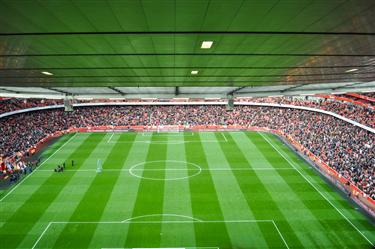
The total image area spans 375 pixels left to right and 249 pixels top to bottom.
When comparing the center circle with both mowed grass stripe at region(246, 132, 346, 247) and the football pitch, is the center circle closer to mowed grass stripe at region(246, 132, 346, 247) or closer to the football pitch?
the football pitch

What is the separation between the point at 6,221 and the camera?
2689 cm

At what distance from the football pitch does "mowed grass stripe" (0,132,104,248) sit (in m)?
0.08

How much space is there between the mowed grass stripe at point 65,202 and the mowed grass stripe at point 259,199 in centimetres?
1520

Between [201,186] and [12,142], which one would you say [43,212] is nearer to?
[201,186]

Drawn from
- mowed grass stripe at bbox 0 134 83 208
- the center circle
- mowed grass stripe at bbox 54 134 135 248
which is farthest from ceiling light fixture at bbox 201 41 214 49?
the center circle

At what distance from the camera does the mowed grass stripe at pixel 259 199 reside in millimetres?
24406

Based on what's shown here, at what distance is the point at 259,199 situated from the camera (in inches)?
1222

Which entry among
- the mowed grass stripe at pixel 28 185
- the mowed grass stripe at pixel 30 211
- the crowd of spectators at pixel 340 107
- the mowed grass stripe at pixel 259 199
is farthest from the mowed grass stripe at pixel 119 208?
the crowd of spectators at pixel 340 107

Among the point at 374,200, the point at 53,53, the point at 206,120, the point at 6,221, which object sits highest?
the point at 53,53

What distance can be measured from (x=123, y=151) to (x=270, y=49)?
42.9 m

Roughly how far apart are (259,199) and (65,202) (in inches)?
682

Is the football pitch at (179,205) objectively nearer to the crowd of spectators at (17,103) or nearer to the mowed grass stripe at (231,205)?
the mowed grass stripe at (231,205)

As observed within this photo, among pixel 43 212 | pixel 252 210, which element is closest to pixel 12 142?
pixel 43 212

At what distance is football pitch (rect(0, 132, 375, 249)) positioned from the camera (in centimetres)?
2411
